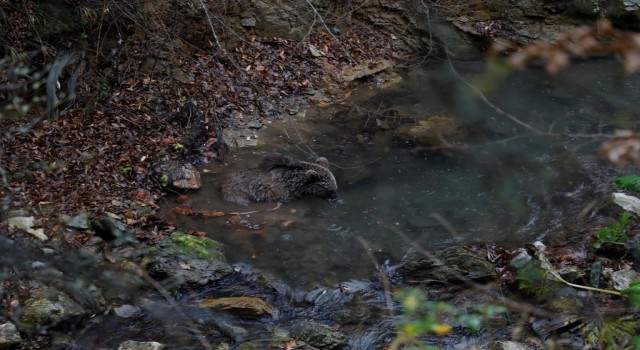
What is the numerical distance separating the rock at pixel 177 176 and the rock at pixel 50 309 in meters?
2.59

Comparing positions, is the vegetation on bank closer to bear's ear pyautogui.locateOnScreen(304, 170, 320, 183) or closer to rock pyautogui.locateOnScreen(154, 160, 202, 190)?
rock pyautogui.locateOnScreen(154, 160, 202, 190)

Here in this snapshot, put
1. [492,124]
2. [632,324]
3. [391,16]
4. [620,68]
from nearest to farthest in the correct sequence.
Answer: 1. [632,324]
2. [492,124]
3. [620,68]
4. [391,16]

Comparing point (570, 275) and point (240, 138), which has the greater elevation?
point (240, 138)

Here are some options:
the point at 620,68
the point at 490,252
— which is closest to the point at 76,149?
the point at 490,252

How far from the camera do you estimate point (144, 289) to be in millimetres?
6000

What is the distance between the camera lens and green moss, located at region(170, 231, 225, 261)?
21.2 ft

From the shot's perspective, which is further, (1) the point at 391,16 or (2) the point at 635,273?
(1) the point at 391,16

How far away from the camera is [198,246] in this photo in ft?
21.6

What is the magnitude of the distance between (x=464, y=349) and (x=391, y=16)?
416 inches

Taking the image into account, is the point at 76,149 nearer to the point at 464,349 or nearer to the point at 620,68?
the point at 464,349

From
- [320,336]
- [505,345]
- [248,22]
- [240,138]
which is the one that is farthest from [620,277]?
[248,22]

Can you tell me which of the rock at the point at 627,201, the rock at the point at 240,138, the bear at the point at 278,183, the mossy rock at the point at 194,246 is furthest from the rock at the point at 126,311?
the rock at the point at 627,201

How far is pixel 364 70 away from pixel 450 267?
7005 mm

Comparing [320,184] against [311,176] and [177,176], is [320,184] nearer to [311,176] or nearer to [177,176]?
[311,176]
